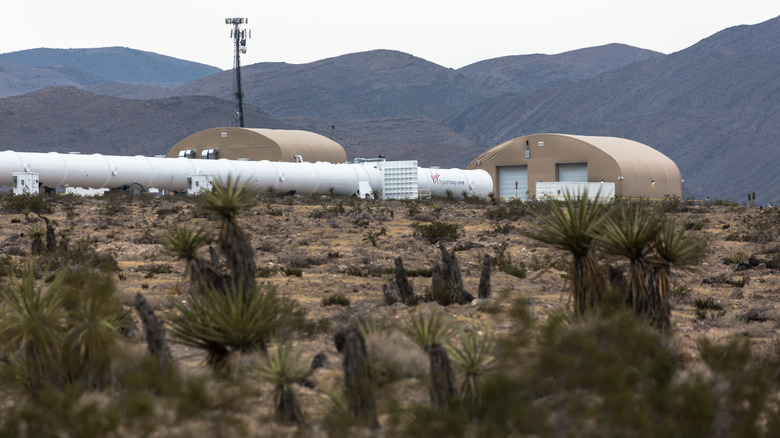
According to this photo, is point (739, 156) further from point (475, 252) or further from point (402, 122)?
point (475, 252)

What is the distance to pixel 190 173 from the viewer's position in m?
43.1

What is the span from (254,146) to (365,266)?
1665 inches

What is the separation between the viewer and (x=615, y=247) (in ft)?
33.4

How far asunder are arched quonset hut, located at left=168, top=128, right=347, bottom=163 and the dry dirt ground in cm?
2114

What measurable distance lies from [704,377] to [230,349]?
4.85m

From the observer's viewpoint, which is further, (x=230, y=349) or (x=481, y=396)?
(x=230, y=349)

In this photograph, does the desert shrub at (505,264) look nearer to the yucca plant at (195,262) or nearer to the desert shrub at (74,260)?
the desert shrub at (74,260)

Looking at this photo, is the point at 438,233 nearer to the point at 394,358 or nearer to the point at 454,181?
the point at 394,358

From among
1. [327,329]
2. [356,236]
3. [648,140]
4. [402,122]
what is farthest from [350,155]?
[327,329]

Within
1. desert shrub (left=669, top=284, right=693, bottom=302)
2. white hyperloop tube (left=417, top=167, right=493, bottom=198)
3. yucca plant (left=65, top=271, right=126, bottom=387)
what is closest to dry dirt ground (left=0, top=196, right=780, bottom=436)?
desert shrub (left=669, top=284, right=693, bottom=302)

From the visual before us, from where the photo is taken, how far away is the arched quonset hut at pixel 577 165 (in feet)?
180

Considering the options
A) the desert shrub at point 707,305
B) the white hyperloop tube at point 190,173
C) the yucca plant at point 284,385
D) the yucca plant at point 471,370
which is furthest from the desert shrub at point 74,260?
the white hyperloop tube at point 190,173

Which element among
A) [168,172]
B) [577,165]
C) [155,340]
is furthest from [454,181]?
[155,340]

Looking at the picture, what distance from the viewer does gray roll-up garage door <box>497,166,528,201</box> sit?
196 ft
